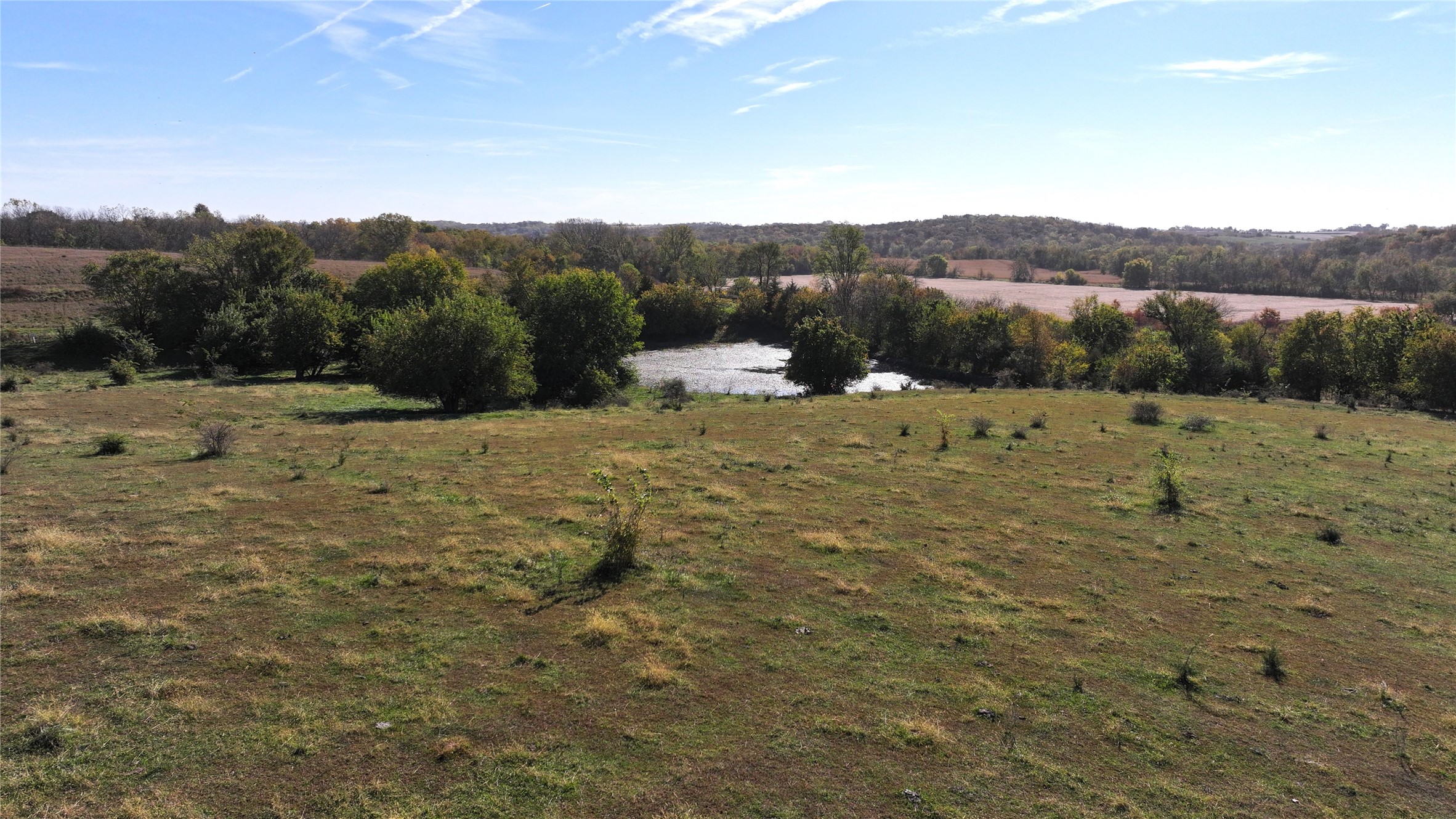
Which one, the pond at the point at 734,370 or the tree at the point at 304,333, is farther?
the pond at the point at 734,370

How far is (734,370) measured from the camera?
85.9 meters

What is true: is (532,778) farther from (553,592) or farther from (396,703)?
(553,592)

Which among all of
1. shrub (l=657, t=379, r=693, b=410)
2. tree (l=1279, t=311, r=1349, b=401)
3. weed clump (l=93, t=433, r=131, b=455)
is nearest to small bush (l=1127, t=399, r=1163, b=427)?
shrub (l=657, t=379, r=693, b=410)

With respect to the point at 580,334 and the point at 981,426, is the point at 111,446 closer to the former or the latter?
the point at 580,334

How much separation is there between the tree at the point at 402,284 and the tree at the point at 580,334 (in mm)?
17892

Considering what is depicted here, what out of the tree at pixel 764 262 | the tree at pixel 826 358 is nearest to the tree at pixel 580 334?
the tree at pixel 826 358

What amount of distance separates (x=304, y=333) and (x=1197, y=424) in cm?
6556

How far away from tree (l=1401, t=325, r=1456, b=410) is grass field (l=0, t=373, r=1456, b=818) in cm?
3126

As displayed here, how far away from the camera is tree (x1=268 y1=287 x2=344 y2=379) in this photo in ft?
183

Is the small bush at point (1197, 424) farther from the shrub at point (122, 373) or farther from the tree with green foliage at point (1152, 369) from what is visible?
the shrub at point (122, 373)

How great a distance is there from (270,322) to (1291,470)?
71.6 m

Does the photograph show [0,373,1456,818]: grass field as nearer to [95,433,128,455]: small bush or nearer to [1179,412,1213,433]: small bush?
[95,433,128,455]: small bush

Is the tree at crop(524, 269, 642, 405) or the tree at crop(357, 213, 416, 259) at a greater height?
the tree at crop(357, 213, 416, 259)

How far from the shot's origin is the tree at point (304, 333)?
183 feet
